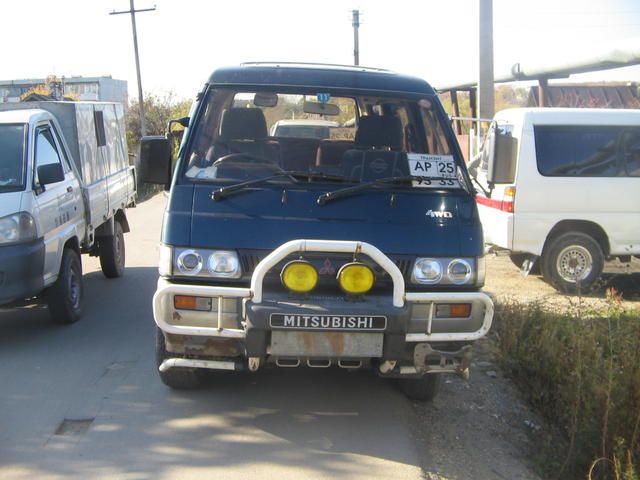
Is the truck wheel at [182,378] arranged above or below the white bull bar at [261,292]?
below

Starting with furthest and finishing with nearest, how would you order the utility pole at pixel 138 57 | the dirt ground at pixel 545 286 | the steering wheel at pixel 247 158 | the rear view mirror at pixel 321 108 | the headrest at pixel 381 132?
1. the utility pole at pixel 138 57
2. the dirt ground at pixel 545 286
3. the rear view mirror at pixel 321 108
4. the headrest at pixel 381 132
5. the steering wheel at pixel 247 158

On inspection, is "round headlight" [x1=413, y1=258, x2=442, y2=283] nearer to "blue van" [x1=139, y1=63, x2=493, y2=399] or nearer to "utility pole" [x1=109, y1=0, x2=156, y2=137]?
"blue van" [x1=139, y1=63, x2=493, y2=399]

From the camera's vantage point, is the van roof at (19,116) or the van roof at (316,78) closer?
the van roof at (316,78)

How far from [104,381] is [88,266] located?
18.1 feet

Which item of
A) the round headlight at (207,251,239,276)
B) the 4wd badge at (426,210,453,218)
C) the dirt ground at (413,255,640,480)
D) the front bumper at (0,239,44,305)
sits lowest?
the dirt ground at (413,255,640,480)

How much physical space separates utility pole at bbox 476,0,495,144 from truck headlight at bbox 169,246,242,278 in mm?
8617

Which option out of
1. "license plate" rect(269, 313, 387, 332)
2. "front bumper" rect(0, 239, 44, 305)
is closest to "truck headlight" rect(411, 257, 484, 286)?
"license plate" rect(269, 313, 387, 332)

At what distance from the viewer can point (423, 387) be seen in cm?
521

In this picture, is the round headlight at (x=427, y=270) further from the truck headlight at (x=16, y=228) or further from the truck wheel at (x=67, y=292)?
the truck wheel at (x=67, y=292)

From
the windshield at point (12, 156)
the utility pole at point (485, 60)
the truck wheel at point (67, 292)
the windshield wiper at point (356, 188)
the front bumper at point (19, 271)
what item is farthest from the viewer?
the utility pole at point (485, 60)

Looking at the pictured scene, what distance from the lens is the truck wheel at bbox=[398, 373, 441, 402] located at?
202 inches

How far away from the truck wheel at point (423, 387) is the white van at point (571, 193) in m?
4.35

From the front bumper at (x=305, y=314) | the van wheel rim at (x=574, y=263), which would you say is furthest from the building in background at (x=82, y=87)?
the front bumper at (x=305, y=314)

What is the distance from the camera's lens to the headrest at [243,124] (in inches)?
207
